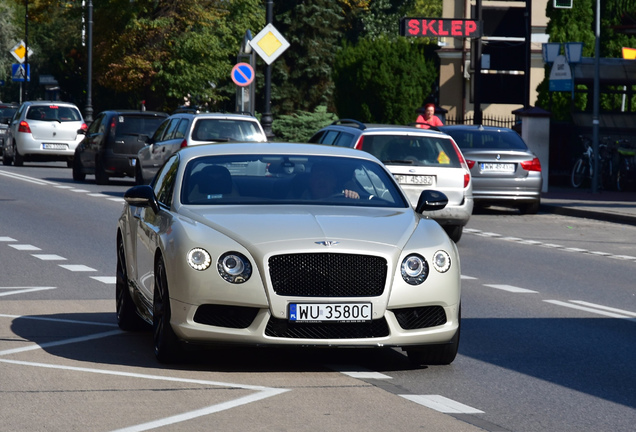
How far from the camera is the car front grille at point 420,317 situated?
27.1ft

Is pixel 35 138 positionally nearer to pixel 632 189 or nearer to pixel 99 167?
pixel 99 167

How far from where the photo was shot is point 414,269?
8.27 metres

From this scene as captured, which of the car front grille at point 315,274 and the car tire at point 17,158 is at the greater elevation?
the car front grille at point 315,274

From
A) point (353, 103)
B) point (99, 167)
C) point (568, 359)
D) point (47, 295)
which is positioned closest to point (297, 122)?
point (353, 103)

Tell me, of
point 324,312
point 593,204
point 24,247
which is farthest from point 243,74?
point 324,312

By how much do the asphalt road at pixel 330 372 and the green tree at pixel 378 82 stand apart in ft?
136

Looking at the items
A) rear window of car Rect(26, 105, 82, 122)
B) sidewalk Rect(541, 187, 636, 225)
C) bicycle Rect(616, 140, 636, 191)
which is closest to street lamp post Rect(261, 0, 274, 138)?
rear window of car Rect(26, 105, 82, 122)

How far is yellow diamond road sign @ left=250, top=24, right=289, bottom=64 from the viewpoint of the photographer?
110 ft

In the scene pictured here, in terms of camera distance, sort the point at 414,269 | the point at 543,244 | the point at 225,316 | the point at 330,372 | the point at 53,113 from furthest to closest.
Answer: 1. the point at 53,113
2. the point at 543,244
3. the point at 330,372
4. the point at 414,269
5. the point at 225,316

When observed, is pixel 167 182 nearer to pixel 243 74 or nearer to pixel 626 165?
pixel 626 165

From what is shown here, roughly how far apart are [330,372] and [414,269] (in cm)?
80

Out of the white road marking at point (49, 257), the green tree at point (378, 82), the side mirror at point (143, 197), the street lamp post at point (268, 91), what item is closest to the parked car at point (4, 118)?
the street lamp post at point (268, 91)

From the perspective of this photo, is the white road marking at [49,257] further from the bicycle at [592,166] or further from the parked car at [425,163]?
the bicycle at [592,166]

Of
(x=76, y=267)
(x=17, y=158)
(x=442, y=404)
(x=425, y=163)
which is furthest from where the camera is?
(x=17, y=158)
